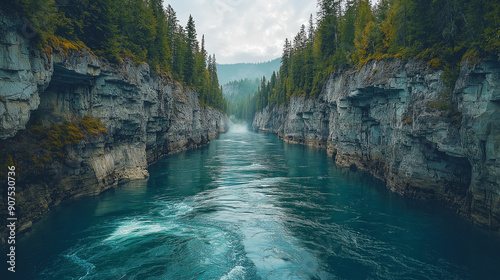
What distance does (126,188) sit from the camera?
26812 mm

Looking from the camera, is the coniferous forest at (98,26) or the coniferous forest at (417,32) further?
the coniferous forest at (417,32)

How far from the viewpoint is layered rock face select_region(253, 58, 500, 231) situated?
16266mm

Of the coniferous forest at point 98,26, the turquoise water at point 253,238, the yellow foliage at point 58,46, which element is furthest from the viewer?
the yellow foliage at point 58,46

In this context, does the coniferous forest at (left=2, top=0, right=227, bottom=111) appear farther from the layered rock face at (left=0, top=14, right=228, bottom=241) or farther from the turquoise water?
the turquoise water

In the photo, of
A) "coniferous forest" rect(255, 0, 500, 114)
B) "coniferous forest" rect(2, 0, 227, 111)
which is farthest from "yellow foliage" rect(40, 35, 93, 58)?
"coniferous forest" rect(255, 0, 500, 114)

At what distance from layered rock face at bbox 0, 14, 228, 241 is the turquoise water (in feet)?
6.05

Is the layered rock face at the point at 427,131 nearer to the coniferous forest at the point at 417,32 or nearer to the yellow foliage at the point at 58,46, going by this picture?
the coniferous forest at the point at 417,32

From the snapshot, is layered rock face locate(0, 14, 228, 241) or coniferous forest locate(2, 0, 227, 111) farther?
coniferous forest locate(2, 0, 227, 111)

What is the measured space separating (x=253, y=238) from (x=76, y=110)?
63.7 feet

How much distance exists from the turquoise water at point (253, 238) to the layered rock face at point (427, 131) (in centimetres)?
198

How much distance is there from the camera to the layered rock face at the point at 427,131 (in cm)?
1627

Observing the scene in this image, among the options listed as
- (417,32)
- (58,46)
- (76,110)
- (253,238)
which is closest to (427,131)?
(417,32)

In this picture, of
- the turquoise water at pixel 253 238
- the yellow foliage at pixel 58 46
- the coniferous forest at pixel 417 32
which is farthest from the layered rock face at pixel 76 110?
the coniferous forest at pixel 417 32

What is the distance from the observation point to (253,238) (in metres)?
16.8
